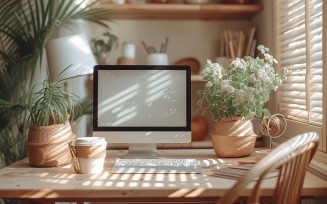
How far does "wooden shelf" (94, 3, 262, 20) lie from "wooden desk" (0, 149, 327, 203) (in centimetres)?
136

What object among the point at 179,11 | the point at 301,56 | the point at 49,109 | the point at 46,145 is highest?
the point at 179,11

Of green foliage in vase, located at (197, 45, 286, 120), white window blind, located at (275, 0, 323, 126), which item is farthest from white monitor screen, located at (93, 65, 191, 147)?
white window blind, located at (275, 0, 323, 126)

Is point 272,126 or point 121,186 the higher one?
point 272,126

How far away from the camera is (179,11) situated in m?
2.92

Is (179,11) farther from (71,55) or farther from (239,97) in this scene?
(239,97)

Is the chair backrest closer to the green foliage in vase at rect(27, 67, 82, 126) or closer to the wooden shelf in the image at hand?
the green foliage in vase at rect(27, 67, 82, 126)

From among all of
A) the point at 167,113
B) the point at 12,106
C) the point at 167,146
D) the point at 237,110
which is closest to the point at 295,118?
the point at 237,110

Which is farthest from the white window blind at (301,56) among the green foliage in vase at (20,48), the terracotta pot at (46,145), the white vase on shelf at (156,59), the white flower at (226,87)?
the terracotta pot at (46,145)

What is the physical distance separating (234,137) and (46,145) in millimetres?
858

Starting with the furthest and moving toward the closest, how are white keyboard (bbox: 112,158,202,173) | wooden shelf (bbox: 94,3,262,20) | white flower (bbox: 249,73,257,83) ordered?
wooden shelf (bbox: 94,3,262,20)
white flower (bbox: 249,73,257,83)
white keyboard (bbox: 112,158,202,173)

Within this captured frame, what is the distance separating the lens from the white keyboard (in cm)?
180

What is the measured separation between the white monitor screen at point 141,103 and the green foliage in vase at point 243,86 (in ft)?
0.44

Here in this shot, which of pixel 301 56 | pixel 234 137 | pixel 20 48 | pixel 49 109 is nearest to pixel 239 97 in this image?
pixel 234 137

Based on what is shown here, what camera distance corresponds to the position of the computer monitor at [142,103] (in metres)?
2.14
